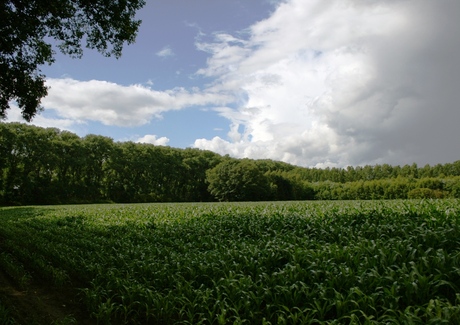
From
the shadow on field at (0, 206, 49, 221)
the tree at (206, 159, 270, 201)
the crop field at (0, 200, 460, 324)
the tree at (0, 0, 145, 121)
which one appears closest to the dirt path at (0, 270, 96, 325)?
the crop field at (0, 200, 460, 324)

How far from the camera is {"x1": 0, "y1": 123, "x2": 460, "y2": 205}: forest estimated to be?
186ft

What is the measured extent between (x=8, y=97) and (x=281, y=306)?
14.3m

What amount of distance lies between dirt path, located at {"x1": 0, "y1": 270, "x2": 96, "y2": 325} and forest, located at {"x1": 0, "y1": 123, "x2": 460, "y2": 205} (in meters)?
55.4

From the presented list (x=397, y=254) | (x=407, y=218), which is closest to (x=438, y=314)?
(x=397, y=254)

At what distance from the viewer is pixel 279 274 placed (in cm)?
623

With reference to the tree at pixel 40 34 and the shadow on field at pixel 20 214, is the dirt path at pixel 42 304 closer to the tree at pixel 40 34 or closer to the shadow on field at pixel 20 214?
the tree at pixel 40 34

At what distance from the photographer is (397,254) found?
20.1 ft

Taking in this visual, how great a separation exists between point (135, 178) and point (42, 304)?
69.9m

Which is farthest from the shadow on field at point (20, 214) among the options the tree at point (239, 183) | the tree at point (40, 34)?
the tree at point (239, 183)

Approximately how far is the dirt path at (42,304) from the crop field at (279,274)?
25 centimetres

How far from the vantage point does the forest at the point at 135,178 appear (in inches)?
2234

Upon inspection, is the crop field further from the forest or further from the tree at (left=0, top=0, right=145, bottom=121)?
the forest

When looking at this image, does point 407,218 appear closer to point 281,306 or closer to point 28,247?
point 281,306

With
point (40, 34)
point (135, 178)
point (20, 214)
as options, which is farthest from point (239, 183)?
point (40, 34)
